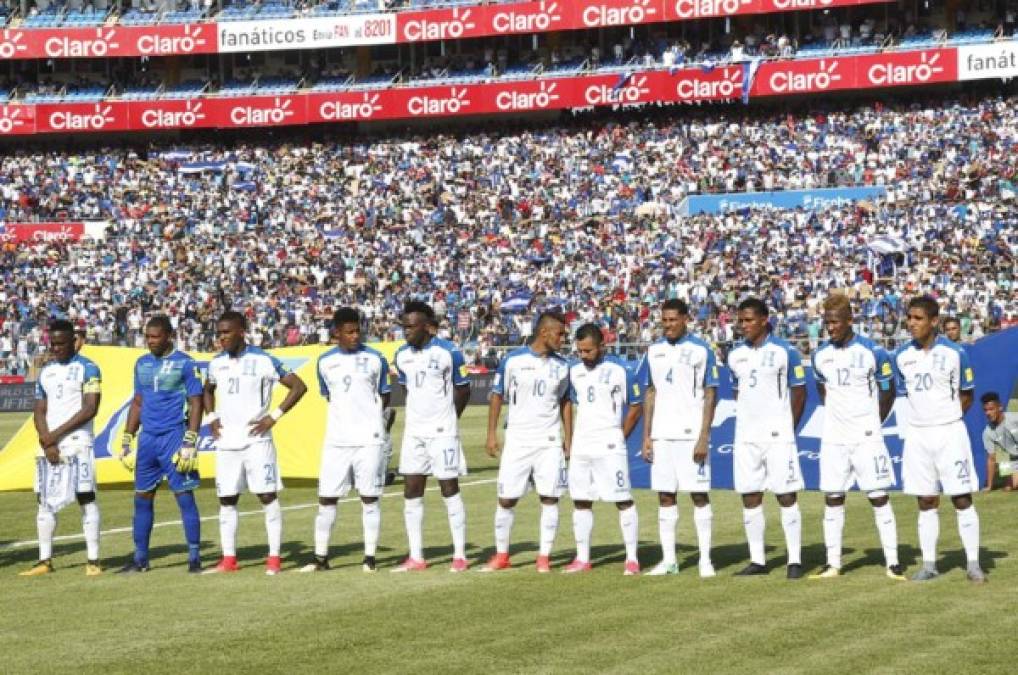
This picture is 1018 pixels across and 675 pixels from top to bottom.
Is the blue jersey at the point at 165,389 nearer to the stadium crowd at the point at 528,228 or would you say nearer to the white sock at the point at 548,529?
the white sock at the point at 548,529

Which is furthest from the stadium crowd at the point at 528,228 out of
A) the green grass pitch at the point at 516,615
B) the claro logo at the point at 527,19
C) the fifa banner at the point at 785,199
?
the green grass pitch at the point at 516,615

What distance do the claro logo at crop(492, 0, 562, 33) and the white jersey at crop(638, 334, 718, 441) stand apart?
4652 cm

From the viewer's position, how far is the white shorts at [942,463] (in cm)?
1303

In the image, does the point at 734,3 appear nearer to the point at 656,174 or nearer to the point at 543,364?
the point at 656,174

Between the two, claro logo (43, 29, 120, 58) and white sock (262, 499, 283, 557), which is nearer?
white sock (262, 499, 283, 557)

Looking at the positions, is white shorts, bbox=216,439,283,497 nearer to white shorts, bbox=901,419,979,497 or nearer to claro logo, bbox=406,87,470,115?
white shorts, bbox=901,419,979,497

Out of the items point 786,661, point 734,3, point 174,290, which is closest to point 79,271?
point 174,290

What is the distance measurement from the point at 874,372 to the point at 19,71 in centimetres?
5993

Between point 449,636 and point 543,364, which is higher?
point 543,364

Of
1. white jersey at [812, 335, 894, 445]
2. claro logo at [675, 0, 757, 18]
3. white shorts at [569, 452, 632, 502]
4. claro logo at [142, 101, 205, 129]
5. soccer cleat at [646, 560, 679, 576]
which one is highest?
claro logo at [675, 0, 757, 18]

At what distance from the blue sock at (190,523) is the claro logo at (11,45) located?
5347cm

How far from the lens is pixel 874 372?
13.6 m

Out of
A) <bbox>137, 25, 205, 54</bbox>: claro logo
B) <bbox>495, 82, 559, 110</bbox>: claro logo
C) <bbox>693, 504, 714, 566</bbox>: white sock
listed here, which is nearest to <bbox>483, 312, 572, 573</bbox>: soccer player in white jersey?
<bbox>693, 504, 714, 566</bbox>: white sock

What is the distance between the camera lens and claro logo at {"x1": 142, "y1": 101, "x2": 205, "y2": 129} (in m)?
63.6
